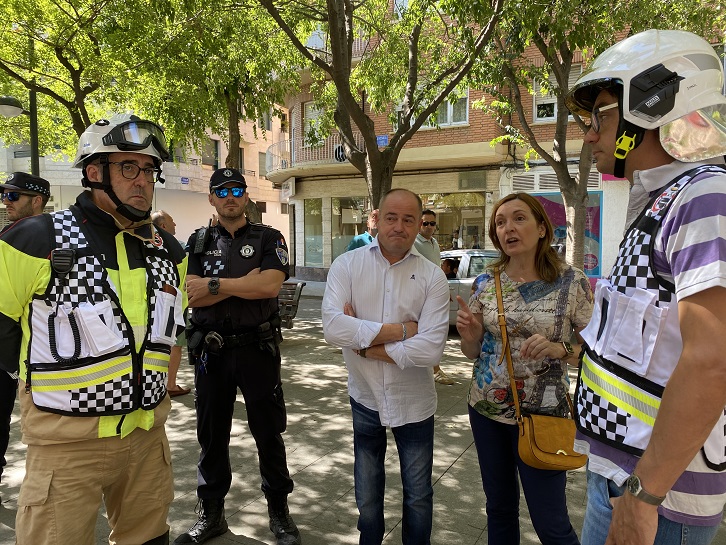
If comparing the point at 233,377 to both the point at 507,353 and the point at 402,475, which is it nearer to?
the point at 402,475

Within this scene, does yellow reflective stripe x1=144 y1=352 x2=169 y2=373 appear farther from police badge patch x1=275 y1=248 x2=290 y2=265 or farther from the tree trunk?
the tree trunk

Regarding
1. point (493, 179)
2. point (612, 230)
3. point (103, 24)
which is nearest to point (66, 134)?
point (103, 24)

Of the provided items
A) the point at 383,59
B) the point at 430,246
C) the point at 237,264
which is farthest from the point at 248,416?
the point at 383,59

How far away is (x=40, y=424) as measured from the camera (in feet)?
6.51

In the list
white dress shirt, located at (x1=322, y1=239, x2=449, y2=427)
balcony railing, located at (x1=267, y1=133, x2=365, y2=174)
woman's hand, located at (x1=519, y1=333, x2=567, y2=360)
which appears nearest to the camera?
woman's hand, located at (x1=519, y1=333, x2=567, y2=360)

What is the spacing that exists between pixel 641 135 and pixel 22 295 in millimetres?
2221

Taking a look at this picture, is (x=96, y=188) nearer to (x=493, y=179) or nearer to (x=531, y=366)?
(x=531, y=366)

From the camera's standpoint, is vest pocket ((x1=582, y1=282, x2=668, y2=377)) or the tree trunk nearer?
vest pocket ((x1=582, y1=282, x2=668, y2=377))

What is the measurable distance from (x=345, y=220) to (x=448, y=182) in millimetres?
4711

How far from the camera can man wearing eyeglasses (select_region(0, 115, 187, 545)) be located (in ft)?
6.48

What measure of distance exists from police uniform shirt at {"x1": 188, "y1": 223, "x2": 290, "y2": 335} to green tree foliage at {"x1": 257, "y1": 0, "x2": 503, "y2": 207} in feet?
12.0

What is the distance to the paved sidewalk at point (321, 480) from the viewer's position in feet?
10.5

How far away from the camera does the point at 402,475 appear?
8.80ft

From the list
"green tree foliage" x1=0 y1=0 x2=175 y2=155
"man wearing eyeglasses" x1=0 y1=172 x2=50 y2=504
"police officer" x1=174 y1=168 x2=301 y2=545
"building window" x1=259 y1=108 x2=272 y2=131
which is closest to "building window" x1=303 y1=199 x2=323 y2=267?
"building window" x1=259 y1=108 x2=272 y2=131
